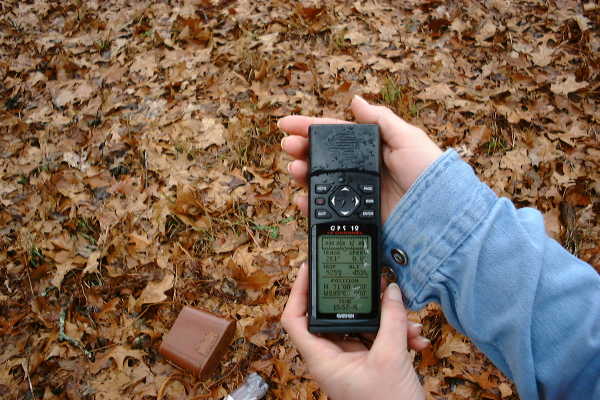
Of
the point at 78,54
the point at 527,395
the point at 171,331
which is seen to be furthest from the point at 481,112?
the point at 78,54

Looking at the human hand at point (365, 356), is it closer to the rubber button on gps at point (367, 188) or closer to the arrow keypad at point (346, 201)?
the arrow keypad at point (346, 201)

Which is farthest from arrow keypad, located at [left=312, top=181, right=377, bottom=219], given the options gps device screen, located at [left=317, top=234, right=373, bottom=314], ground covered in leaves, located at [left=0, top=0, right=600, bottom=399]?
ground covered in leaves, located at [left=0, top=0, right=600, bottom=399]

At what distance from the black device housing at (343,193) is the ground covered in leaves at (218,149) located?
844 millimetres

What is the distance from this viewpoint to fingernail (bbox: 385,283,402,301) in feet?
6.12

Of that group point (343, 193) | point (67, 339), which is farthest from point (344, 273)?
point (67, 339)

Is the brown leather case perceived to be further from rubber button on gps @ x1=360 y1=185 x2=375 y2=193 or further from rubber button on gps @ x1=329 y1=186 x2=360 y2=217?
rubber button on gps @ x1=360 y1=185 x2=375 y2=193

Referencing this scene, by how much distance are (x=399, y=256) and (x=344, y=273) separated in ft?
0.83

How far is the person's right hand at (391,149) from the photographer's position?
207 centimetres

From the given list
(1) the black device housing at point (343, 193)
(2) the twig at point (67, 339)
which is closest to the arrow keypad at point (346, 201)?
(1) the black device housing at point (343, 193)

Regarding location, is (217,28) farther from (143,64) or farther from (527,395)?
(527,395)

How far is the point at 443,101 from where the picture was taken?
12.2 feet

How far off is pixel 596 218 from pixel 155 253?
297cm

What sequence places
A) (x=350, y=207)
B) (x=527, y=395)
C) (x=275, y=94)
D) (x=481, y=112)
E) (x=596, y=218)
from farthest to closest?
(x=275, y=94) → (x=481, y=112) → (x=596, y=218) → (x=350, y=207) → (x=527, y=395)

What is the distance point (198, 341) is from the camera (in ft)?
8.70
